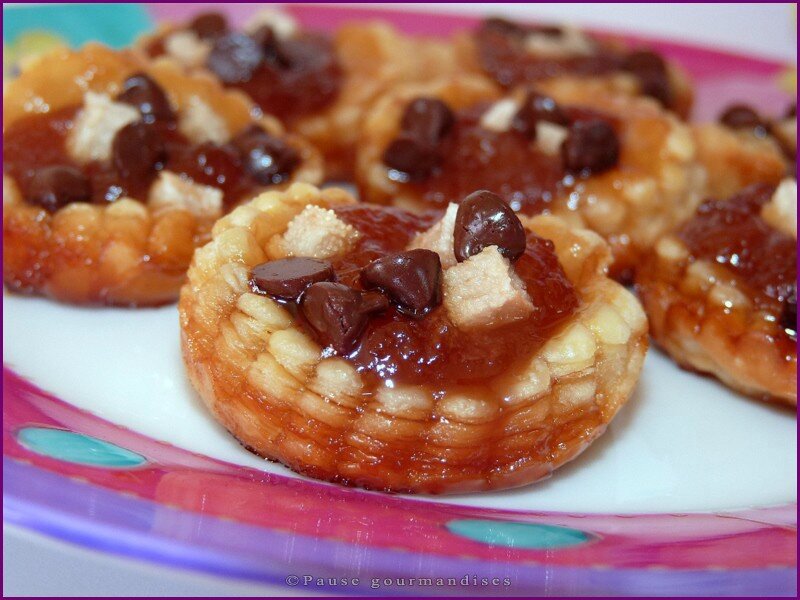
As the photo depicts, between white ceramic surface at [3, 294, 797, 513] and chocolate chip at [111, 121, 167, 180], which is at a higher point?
chocolate chip at [111, 121, 167, 180]

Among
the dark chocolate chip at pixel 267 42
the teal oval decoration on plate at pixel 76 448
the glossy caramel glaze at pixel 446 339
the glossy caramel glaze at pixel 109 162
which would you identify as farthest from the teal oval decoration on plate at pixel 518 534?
the dark chocolate chip at pixel 267 42

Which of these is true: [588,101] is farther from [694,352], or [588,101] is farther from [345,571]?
[345,571]

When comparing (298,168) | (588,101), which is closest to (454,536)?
(298,168)

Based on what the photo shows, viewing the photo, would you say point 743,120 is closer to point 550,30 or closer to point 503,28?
point 550,30

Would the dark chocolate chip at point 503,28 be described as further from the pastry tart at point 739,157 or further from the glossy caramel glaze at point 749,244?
the glossy caramel glaze at point 749,244

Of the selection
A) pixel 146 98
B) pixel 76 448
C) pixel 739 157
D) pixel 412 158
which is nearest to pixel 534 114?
pixel 412 158

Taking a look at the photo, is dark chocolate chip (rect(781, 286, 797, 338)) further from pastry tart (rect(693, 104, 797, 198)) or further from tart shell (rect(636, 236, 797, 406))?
pastry tart (rect(693, 104, 797, 198))

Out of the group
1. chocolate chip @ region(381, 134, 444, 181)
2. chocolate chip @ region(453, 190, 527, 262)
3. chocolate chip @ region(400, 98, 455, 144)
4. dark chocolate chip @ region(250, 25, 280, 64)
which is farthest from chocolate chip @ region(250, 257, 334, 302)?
dark chocolate chip @ region(250, 25, 280, 64)
